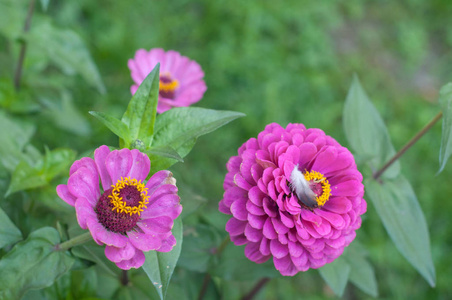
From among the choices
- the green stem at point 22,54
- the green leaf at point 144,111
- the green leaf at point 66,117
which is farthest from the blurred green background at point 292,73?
the green leaf at point 144,111

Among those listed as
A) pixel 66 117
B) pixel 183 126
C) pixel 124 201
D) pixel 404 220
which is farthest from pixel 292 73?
pixel 124 201

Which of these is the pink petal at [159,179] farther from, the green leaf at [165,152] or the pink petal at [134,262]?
the pink petal at [134,262]

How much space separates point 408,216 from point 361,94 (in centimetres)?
47

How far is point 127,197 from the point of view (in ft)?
3.48

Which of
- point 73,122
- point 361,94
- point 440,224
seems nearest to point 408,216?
point 361,94

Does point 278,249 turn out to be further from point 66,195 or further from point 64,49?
point 64,49

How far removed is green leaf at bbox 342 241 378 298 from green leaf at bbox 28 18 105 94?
109 cm

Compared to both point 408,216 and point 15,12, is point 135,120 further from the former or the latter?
point 15,12

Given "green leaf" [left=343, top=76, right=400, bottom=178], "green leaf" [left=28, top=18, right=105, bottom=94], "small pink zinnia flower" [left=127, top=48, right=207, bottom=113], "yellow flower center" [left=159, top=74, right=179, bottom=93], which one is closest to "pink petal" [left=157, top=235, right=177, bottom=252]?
"small pink zinnia flower" [left=127, top=48, right=207, bottom=113]

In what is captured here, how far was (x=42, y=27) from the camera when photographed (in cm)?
190

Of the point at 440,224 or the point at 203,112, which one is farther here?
the point at 440,224

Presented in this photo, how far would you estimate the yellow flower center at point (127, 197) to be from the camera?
104cm

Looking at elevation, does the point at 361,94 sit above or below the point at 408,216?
above

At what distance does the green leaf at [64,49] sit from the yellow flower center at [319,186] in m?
0.99
